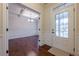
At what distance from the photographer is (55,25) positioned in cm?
191

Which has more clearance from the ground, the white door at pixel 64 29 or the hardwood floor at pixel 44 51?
the white door at pixel 64 29

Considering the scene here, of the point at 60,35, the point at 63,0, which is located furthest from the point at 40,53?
the point at 63,0

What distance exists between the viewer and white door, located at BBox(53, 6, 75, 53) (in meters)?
1.76

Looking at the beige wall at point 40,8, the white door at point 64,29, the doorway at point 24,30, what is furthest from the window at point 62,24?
the doorway at point 24,30

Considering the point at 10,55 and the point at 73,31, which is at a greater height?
the point at 73,31

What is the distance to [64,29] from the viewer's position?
187cm

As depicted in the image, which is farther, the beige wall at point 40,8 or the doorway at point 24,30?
the doorway at point 24,30

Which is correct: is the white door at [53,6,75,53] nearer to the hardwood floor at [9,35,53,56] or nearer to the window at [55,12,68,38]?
the window at [55,12,68,38]

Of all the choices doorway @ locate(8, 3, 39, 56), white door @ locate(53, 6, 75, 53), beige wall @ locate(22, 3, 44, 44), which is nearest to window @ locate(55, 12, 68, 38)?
white door @ locate(53, 6, 75, 53)

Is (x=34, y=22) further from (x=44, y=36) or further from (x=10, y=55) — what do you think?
(x=10, y=55)

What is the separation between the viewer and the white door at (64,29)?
1.76 meters

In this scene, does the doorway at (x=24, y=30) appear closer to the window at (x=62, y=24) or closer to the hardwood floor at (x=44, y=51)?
the hardwood floor at (x=44, y=51)

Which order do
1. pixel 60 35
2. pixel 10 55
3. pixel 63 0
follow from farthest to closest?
1. pixel 60 35
2. pixel 10 55
3. pixel 63 0

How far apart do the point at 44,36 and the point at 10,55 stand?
0.78m
